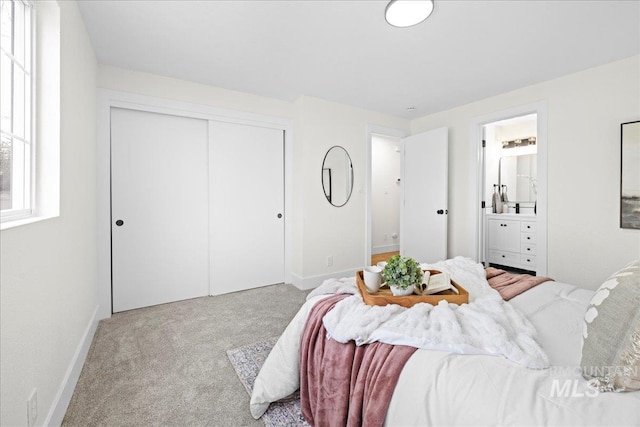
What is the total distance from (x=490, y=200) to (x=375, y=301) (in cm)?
491

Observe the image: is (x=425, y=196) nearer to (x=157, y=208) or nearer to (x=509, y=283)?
(x=509, y=283)

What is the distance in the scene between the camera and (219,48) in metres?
2.42

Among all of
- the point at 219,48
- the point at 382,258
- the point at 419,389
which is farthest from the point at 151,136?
the point at 382,258

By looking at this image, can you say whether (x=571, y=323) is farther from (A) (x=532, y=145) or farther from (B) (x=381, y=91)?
(A) (x=532, y=145)

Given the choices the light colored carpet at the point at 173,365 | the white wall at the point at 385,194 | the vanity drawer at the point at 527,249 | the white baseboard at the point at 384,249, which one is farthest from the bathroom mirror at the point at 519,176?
the light colored carpet at the point at 173,365

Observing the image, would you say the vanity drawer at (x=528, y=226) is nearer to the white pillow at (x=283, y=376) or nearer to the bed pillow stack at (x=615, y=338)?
the bed pillow stack at (x=615, y=338)

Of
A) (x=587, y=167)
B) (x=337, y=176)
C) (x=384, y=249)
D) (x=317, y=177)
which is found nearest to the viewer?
(x=587, y=167)

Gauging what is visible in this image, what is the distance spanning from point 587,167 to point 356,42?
2.54 m

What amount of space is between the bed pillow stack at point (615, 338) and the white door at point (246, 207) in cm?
310

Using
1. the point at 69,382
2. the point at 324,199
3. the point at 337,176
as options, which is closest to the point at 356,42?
the point at 337,176

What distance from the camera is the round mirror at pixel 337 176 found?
371cm

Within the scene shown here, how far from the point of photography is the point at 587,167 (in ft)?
9.21

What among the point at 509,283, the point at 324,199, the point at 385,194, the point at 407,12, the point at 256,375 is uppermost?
the point at 407,12

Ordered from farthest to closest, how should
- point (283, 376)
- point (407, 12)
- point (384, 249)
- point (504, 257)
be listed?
1. point (384, 249)
2. point (504, 257)
3. point (407, 12)
4. point (283, 376)
